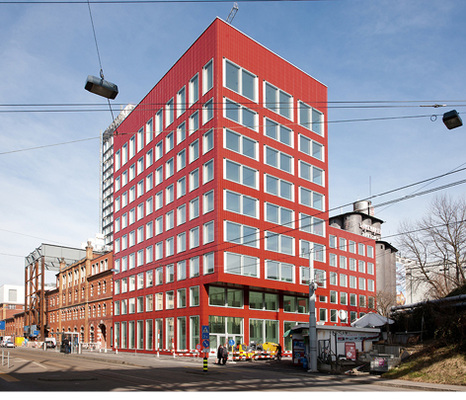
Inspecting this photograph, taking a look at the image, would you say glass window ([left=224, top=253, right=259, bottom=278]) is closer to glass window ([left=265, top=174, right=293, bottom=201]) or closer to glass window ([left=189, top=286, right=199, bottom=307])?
glass window ([left=189, top=286, right=199, bottom=307])

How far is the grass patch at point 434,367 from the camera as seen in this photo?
2511 cm

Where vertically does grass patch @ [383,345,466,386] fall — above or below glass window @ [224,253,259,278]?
below

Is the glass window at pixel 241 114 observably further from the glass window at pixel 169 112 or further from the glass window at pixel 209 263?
the glass window at pixel 209 263

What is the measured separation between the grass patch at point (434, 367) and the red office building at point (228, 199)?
1938 centimetres

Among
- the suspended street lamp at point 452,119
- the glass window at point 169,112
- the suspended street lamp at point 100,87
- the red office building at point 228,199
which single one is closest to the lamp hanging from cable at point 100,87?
the suspended street lamp at point 100,87

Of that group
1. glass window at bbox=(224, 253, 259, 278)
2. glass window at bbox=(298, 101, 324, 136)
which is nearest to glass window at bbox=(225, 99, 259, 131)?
glass window at bbox=(298, 101, 324, 136)

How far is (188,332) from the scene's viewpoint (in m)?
53.5

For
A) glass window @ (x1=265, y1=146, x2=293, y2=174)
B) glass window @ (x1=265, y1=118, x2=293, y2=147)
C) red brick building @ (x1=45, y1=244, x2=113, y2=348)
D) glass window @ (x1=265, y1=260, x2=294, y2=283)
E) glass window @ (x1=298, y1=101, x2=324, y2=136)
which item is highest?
glass window @ (x1=298, y1=101, x2=324, y2=136)

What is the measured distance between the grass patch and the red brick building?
55537 mm

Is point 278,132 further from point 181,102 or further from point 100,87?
point 100,87

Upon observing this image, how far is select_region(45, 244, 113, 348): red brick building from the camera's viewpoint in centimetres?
7981

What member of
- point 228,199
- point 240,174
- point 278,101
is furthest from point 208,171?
point 278,101
